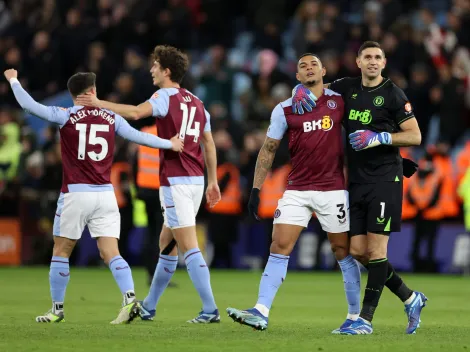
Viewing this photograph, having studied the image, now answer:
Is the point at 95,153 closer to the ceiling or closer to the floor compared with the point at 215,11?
closer to the floor

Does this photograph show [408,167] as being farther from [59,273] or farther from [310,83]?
[59,273]

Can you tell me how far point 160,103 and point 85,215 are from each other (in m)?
1.27

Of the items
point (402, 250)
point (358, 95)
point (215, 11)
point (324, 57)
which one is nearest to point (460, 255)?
point (402, 250)

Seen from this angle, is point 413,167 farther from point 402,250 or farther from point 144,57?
point 144,57

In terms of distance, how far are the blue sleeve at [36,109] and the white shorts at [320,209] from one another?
221 cm

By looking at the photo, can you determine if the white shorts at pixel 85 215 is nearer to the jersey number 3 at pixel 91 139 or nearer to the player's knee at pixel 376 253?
the jersey number 3 at pixel 91 139

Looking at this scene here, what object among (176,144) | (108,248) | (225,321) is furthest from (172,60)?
(225,321)

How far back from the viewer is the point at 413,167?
992cm

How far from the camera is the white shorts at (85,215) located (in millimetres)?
10312

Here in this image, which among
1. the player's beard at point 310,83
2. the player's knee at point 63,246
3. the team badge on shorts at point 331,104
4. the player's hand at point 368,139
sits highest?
the player's beard at point 310,83

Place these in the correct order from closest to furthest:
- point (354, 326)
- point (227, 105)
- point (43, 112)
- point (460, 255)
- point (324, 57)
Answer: point (354, 326) → point (43, 112) → point (460, 255) → point (324, 57) → point (227, 105)

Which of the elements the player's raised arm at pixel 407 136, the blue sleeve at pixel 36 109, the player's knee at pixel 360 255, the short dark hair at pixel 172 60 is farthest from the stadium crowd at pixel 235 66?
the player's raised arm at pixel 407 136

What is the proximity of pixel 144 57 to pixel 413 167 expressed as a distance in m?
14.9

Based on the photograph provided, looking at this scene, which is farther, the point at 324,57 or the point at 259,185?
the point at 324,57
